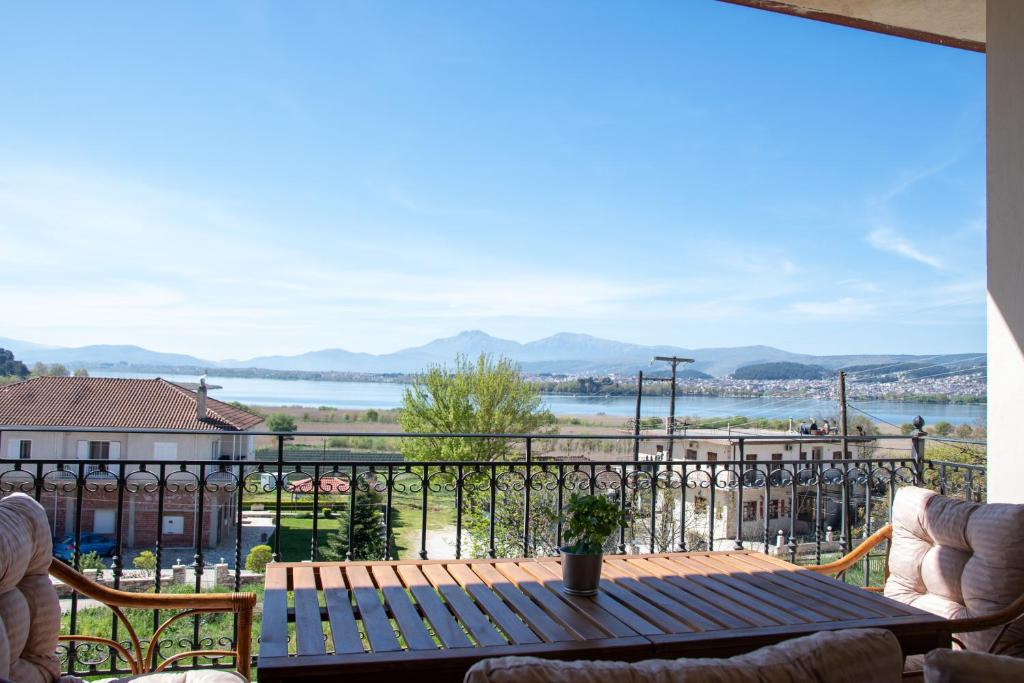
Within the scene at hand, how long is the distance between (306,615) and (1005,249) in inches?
121

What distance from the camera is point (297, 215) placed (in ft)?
156

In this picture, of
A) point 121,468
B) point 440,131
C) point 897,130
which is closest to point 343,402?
point 440,131

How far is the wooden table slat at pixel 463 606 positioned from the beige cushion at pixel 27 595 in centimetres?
99

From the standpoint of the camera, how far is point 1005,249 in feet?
9.97

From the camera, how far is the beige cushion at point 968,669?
935mm

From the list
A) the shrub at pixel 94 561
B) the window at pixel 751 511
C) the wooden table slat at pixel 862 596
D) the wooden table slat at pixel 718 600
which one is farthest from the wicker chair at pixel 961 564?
the window at pixel 751 511

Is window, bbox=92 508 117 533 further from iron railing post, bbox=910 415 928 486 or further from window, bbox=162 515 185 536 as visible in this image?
iron railing post, bbox=910 415 928 486

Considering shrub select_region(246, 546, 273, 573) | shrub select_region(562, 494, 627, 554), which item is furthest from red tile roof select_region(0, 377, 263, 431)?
shrub select_region(562, 494, 627, 554)

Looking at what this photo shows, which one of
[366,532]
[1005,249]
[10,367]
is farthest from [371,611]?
[10,367]

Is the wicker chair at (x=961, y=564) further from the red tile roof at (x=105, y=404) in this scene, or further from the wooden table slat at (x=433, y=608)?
the red tile roof at (x=105, y=404)

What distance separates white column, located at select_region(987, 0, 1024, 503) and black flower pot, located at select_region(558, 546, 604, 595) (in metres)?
2.03

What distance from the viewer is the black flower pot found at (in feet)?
6.82

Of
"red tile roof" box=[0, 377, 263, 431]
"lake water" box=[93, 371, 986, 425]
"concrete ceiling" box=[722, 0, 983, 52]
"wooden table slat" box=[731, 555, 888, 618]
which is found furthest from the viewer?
"lake water" box=[93, 371, 986, 425]

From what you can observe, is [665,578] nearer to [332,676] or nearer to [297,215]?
[332,676]
